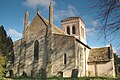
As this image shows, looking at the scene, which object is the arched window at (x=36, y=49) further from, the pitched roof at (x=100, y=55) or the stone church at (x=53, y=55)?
the pitched roof at (x=100, y=55)

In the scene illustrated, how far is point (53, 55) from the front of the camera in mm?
33562

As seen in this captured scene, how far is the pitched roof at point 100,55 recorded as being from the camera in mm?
38219

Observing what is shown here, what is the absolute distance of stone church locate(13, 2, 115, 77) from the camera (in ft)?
106

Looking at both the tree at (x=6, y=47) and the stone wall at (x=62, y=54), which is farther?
the tree at (x=6, y=47)

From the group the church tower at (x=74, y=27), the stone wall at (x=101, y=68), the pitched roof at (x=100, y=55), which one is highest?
the church tower at (x=74, y=27)

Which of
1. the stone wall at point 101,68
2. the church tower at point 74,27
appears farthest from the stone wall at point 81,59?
the church tower at point 74,27

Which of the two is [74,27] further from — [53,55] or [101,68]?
[53,55]

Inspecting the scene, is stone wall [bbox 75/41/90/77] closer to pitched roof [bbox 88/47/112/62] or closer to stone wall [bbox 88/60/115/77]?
stone wall [bbox 88/60/115/77]

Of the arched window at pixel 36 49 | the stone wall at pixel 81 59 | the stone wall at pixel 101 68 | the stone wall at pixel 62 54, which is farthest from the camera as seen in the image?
the stone wall at pixel 101 68

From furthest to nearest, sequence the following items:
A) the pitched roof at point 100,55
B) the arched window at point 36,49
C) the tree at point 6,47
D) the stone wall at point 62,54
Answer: the pitched roof at point 100,55
the arched window at point 36,49
the tree at point 6,47
the stone wall at point 62,54

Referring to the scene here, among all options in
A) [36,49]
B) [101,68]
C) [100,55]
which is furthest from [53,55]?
[100,55]

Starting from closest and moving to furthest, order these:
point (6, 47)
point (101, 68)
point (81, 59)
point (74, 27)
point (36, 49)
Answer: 1. point (81, 59)
2. point (6, 47)
3. point (36, 49)
4. point (101, 68)
5. point (74, 27)

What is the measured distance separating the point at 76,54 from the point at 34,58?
357 inches

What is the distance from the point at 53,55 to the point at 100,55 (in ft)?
39.0
